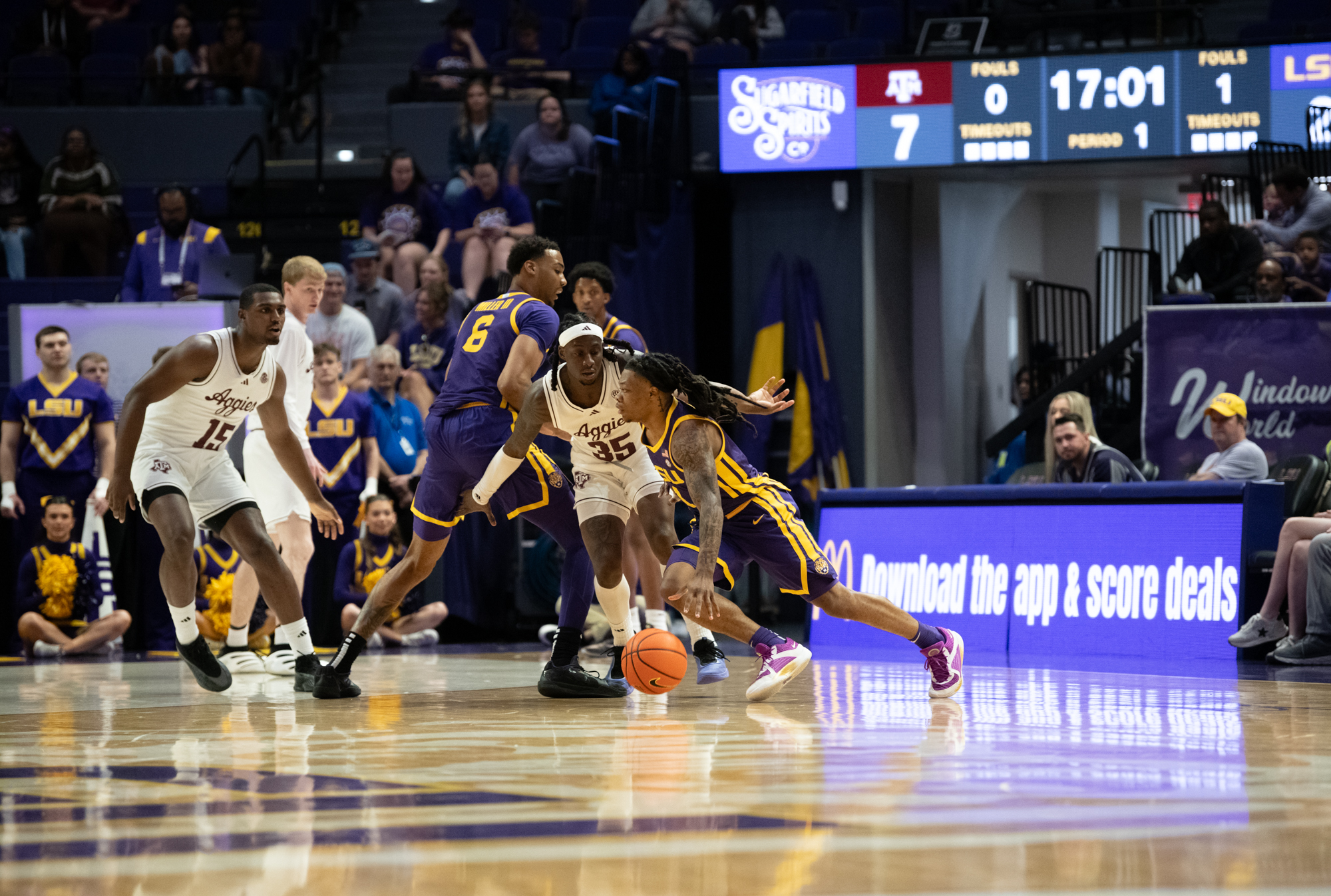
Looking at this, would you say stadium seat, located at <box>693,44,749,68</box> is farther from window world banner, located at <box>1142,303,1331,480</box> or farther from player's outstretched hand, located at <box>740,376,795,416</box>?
player's outstretched hand, located at <box>740,376,795,416</box>

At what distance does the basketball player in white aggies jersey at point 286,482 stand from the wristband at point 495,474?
1.62m

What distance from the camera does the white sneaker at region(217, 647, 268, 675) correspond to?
329 inches

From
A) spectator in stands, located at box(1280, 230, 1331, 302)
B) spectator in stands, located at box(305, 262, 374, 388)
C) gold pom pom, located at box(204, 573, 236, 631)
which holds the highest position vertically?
spectator in stands, located at box(1280, 230, 1331, 302)

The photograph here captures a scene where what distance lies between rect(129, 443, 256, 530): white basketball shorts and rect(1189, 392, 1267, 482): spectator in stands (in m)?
5.81

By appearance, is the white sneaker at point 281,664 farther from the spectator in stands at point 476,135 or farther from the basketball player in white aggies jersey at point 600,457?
the spectator in stands at point 476,135

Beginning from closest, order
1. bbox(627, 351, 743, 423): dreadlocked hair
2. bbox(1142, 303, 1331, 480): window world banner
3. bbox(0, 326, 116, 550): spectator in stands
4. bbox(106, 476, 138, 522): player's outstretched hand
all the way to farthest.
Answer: bbox(627, 351, 743, 423): dreadlocked hair, bbox(106, 476, 138, 522): player's outstretched hand, bbox(1142, 303, 1331, 480): window world banner, bbox(0, 326, 116, 550): spectator in stands

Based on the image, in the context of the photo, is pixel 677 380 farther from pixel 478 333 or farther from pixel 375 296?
pixel 375 296

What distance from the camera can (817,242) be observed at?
51.3 ft

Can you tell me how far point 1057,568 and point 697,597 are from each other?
4.02 meters

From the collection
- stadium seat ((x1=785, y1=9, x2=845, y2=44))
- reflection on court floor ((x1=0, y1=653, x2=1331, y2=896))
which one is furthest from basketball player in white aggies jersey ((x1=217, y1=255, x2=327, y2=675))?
stadium seat ((x1=785, y1=9, x2=845, y2=44))

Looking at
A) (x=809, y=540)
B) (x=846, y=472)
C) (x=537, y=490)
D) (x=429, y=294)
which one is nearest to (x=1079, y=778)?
(x=809, y=540)

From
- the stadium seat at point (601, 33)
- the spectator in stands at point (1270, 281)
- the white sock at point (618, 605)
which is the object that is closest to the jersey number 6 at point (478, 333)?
the white sock at point (618, 605)

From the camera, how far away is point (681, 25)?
633 inches

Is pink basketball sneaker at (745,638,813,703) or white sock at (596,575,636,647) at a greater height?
white sock at (596,575,636,647)
